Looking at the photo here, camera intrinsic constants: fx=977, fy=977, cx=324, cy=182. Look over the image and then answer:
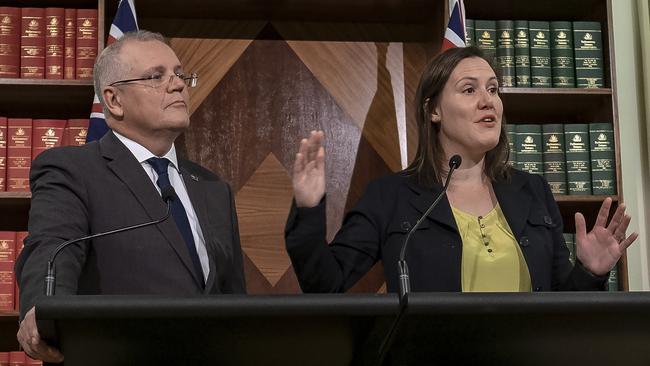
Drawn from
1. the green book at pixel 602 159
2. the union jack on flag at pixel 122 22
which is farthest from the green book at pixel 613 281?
the union jack on flag at pixel 122 22

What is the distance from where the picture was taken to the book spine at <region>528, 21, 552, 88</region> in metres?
3.61

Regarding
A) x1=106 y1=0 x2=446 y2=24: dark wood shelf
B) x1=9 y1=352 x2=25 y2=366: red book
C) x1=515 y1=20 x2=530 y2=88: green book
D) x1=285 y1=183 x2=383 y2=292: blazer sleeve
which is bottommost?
x1=9 y1=352 x2=25 y2=366: red book

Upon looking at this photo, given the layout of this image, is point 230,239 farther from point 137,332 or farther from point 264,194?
point 264,194

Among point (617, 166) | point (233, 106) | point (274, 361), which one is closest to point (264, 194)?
point (233, 106)

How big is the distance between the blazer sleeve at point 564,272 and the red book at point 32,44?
72.7 inches

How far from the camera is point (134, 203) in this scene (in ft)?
7.33

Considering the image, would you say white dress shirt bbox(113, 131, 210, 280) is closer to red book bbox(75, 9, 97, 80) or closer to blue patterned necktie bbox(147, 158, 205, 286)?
blue patterned necktie bbox(147, 158, 205, 286)

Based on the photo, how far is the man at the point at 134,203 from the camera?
2025 millimetres

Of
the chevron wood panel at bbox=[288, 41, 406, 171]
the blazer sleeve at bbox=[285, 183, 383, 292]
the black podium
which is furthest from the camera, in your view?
the chevron wood panel at bbox=[288, 41, 406, 171]

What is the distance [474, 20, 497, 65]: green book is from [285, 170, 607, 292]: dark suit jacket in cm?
116

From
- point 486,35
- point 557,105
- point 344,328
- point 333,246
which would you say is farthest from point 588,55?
point 344,328

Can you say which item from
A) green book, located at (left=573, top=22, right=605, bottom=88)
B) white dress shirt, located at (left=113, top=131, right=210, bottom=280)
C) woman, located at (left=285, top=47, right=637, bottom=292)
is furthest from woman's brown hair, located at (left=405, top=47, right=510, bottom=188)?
green book, located at (left=573, top=22, right=605, bottom=88)

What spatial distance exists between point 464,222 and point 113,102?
3.06 ft

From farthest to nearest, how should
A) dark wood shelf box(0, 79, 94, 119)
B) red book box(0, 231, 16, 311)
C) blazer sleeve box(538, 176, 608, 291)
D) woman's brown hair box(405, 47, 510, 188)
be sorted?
dark wood shelf box(0, 79, 94, 119)
red book box(0, 231, 16, 311)
woman's brown hair box(405, 47, 510, 188)
blazer sleeve box(538, 176, 608, 291)
